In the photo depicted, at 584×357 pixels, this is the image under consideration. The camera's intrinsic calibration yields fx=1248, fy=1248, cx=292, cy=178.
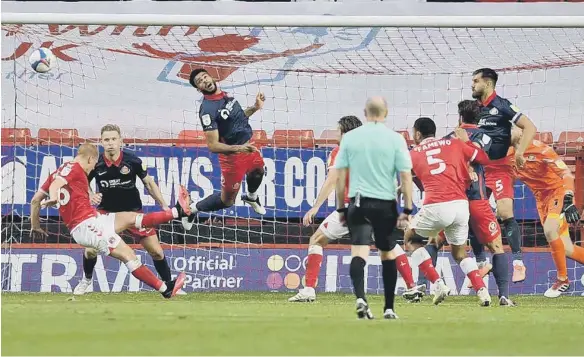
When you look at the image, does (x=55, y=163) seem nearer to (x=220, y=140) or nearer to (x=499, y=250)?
(x=220, y=140)

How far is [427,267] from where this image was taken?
11.5 metres

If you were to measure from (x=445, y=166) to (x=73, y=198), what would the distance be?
137 inches

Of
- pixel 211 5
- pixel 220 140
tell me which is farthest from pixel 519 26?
pixel 211 5

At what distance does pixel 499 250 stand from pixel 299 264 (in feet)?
11.1

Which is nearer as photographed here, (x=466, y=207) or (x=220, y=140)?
(x=466, y=207)

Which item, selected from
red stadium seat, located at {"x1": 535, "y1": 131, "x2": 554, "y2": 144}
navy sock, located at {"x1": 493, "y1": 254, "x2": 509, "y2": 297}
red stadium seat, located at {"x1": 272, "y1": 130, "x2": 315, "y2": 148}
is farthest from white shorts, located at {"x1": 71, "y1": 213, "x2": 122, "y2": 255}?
red stadium seat, located at {"x1": 535, "y1": 131, "x2": 554, "y2": 144}

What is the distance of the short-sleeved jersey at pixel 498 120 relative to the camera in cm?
1200

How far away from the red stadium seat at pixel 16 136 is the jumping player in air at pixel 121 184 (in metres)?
2.16

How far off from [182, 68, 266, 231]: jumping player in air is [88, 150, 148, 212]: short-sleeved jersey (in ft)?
2.29

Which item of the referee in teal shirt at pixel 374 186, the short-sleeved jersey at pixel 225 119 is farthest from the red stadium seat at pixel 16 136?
the referee in teal shirt at pixel 374 186

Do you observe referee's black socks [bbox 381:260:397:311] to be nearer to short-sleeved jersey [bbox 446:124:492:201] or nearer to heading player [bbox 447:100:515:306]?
heading player [bbox 447:100:515:306]

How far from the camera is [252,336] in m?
7.34

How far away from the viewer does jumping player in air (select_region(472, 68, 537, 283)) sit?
11.8 m

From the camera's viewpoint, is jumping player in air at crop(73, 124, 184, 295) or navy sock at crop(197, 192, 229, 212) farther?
navy sock at crop(197, 192, 229, 212)
